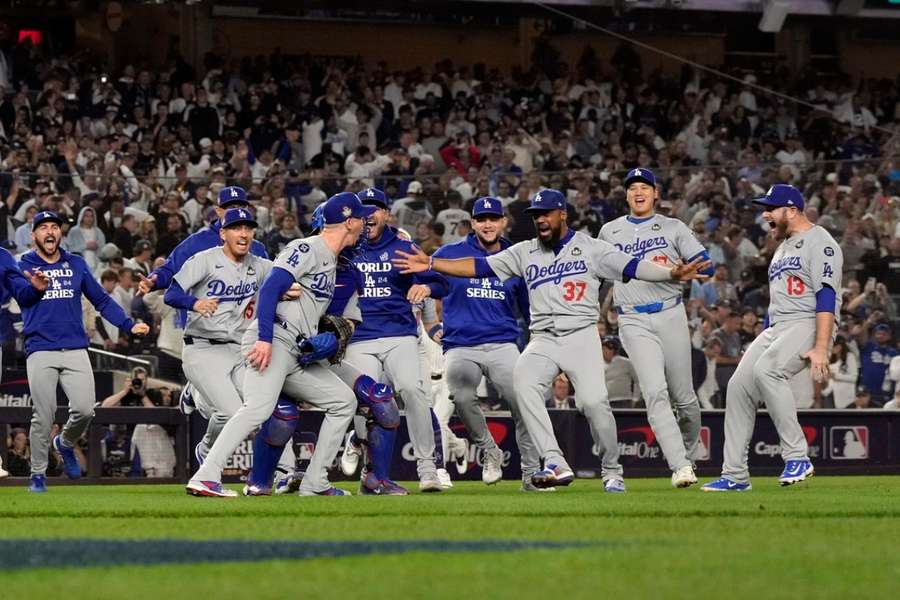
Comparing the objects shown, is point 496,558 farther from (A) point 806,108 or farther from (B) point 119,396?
(A) point 806,108

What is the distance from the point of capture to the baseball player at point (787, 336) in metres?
12.3

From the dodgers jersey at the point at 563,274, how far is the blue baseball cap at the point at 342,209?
1480 millimetres

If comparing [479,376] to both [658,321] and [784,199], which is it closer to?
[658,321]

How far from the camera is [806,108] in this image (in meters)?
31.7

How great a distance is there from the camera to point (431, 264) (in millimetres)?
12211

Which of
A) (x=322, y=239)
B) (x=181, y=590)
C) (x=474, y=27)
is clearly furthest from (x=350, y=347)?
(x=474, y=27)

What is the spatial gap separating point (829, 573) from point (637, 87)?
2546 cm

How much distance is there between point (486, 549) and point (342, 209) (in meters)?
4.51

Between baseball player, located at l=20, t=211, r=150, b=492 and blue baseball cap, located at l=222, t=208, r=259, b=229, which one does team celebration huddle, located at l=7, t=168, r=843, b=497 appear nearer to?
blue baseball cap, located at l=222, t=208, r=259, b=229

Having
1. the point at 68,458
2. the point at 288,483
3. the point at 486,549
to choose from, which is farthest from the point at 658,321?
the point at 486,549

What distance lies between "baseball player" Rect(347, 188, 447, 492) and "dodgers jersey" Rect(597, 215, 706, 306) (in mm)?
1458

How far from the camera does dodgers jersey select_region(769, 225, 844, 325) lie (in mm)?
12359

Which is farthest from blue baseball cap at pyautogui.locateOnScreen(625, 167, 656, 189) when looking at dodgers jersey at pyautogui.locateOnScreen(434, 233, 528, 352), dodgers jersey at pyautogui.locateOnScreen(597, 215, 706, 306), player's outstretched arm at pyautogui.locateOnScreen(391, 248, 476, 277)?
player's outstretched arm at pyautogui.locateOnScreen(391, 248, 476, 277)

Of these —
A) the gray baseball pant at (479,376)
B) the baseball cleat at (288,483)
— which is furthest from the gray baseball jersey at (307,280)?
the gray baseball pant at (479,376)
